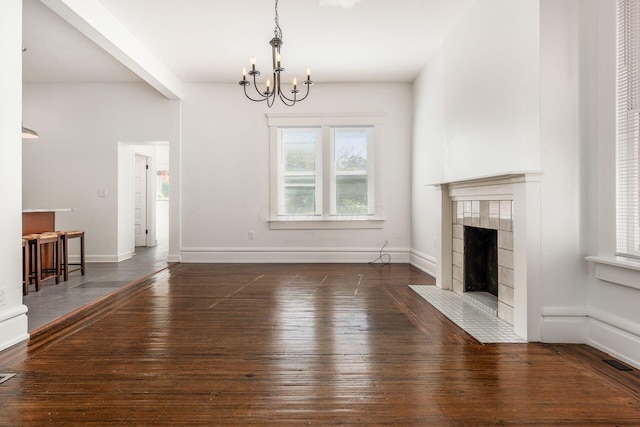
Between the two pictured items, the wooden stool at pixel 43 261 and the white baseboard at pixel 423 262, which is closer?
the wooden stool at pixel 43 261

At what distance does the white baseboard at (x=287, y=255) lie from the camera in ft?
20.2

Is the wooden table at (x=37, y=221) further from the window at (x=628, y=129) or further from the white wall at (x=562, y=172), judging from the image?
the window at (x=628, y=129)

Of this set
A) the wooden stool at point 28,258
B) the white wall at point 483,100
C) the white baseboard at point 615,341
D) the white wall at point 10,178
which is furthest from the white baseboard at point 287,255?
the white baseboard at point 615,341

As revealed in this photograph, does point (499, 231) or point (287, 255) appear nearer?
point (499, 231)

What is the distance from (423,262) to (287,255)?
2191 millimetres

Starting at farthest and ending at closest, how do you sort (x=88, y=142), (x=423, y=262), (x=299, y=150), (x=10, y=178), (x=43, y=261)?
(x=299, y=150) < (x=88, y=142) < (x=423, y=262) < (x=43, y=261) < (x=10, y=178)

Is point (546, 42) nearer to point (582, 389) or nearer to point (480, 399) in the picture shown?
point (582, 389)

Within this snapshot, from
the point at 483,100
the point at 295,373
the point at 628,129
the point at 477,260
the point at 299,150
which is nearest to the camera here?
the point at 295,373

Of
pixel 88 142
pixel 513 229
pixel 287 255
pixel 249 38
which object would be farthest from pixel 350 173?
pixel 88 142

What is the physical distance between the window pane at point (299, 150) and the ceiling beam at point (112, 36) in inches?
76.2

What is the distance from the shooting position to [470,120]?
3672 mm

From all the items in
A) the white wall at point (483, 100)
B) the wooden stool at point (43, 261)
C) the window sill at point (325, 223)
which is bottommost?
the wooden stool at point (43, 261)

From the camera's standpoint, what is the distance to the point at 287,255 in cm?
620

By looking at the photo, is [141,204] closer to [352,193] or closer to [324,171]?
[324,171]
